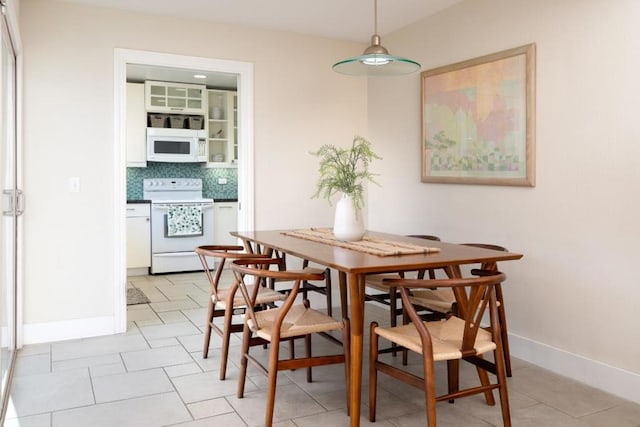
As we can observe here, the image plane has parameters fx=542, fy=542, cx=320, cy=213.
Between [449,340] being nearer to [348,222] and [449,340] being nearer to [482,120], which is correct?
[348,222]

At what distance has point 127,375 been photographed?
3119 millimetres

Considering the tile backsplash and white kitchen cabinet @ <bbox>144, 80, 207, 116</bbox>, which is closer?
white kitchen cabinet @ <bbox>144, 80, 207, 116</bbox>

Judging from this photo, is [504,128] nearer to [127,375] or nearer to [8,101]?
[127,375]

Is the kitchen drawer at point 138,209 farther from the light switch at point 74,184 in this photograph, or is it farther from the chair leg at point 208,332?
the chair leg at point 208,332

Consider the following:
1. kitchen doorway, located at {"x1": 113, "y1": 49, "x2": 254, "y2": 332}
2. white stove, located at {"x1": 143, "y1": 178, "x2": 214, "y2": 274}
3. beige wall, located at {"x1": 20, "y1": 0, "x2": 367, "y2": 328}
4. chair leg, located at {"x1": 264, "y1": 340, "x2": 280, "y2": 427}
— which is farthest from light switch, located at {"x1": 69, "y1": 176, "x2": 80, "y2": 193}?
white stove, located at {"x1": 143, "y1": 178, "x2": 214, "y2": 274}

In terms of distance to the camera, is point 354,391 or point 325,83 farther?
point 325,83

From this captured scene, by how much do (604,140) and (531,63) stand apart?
0.68 m

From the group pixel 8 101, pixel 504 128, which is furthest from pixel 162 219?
pixel 504 128

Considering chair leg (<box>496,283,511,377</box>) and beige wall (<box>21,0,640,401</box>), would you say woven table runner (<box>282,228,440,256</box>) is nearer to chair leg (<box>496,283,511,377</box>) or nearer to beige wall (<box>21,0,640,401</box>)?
chair leg (<box>496,283,511,377</box>)

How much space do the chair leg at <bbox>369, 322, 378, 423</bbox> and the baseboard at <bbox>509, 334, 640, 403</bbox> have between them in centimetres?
131

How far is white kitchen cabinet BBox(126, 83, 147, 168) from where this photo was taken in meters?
6.42

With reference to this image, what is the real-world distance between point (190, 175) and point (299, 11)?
11.6ft

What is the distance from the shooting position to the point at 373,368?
96.4 inches

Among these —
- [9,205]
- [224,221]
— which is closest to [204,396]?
[9,205]
